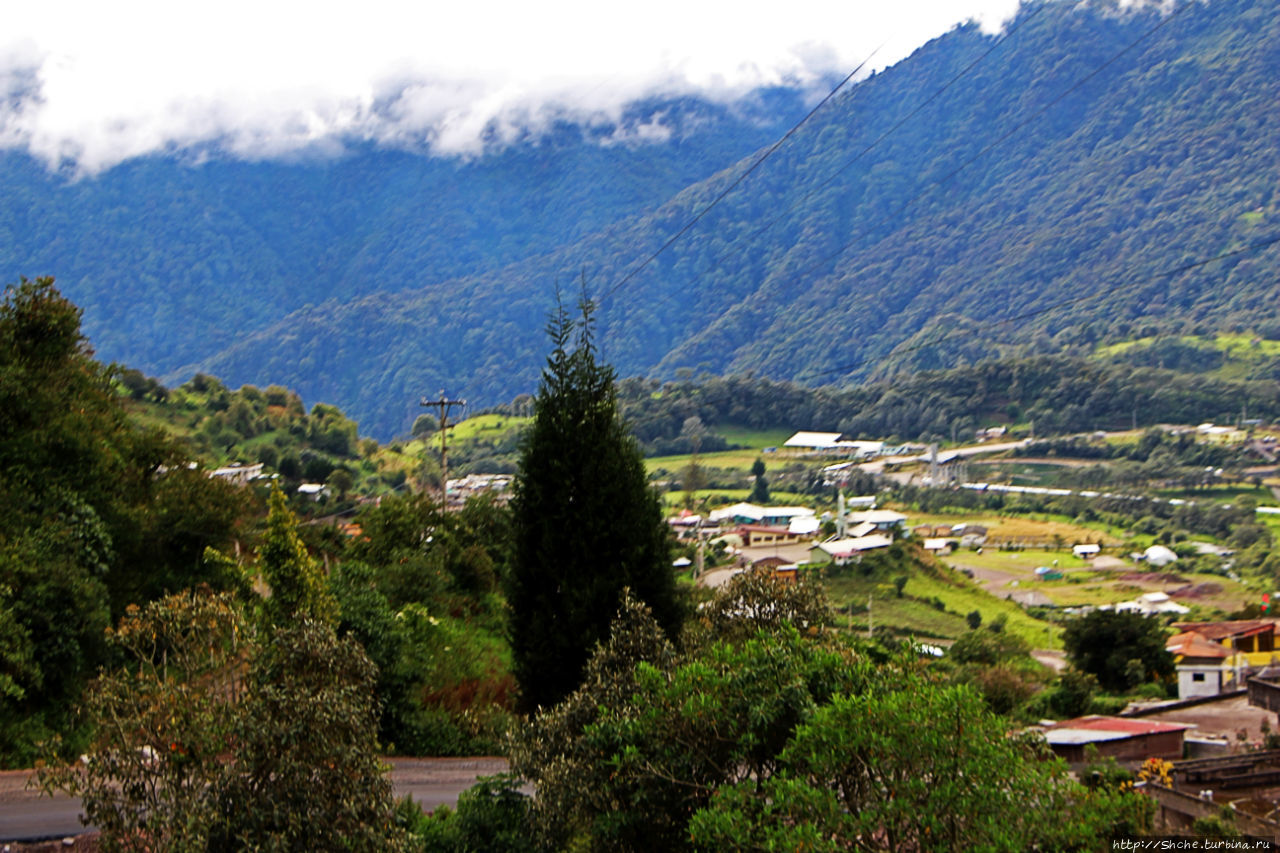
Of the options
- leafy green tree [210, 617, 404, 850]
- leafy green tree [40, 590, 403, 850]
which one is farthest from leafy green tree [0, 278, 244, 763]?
leafy green tree [210, 617, 404, 850]

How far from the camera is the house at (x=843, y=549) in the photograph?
5231 centimetres

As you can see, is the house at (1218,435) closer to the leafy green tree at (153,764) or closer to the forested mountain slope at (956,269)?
the forested mountain slope at (956,269)

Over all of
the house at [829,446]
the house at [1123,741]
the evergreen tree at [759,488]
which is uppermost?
the house at [829,446]

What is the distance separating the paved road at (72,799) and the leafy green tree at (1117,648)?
21214 mm

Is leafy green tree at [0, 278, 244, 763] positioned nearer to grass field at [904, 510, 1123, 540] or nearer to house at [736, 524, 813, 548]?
house at [736, 524, 813, 548]

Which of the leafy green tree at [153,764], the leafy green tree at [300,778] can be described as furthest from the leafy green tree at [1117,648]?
the leafy green tree at [153,764]

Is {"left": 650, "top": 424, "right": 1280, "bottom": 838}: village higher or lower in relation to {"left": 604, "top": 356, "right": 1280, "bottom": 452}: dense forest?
lower

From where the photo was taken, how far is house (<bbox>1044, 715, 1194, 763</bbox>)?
59.6 feet

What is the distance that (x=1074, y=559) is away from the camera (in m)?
67.8

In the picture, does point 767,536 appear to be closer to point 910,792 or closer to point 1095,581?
point 1095,581

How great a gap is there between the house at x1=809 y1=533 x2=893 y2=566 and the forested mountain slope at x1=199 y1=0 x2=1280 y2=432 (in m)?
75.8

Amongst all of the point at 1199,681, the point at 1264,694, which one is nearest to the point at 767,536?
the point at 1199,681

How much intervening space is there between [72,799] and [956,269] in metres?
160

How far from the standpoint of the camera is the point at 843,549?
53438 mm
